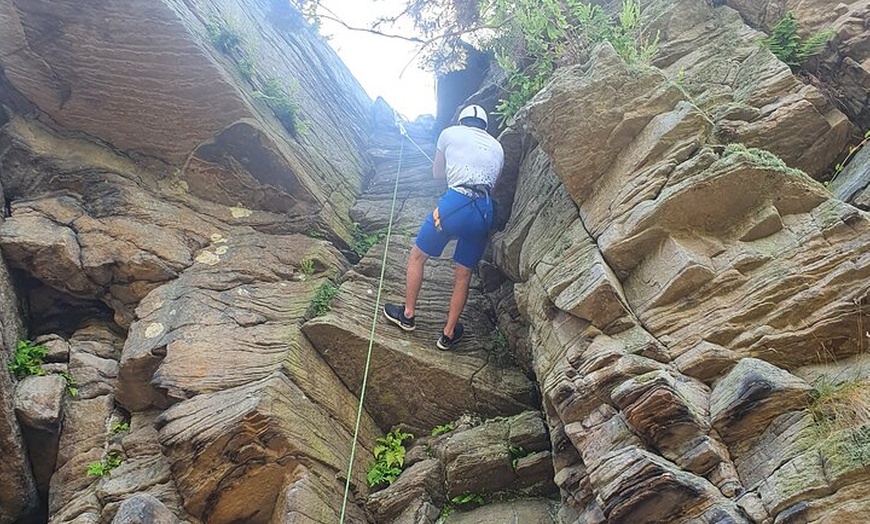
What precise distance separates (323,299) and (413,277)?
48.7 inches

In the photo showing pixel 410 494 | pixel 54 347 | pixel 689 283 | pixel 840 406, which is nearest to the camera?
pixel 840 406

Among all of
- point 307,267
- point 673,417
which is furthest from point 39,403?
point 673,417

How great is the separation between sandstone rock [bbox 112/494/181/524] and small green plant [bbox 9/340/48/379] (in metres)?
2.42

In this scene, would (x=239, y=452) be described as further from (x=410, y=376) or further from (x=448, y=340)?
(x=448, y=340)

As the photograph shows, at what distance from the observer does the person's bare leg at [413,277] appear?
24.7 feet

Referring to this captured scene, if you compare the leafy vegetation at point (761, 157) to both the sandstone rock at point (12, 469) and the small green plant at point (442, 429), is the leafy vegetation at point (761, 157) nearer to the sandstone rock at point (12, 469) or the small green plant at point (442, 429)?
the small green plant at point (442, 429)

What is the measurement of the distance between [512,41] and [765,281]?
5.83m

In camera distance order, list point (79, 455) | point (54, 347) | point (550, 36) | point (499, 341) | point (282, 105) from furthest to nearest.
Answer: point (282, 105), point (550, 36), point (499, 341), point (54, 347), point (79, 455)

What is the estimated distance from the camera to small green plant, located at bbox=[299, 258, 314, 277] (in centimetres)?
830

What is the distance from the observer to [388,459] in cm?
688

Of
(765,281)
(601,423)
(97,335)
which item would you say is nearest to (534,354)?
(601,423)

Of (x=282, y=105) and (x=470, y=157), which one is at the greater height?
(x=282, y=105)

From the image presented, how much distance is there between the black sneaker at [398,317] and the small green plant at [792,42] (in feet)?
17.9

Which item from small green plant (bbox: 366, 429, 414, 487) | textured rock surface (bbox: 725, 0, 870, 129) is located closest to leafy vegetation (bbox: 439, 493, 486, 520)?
small green plant (bbox: 366, 429, 414, 487)
